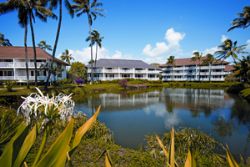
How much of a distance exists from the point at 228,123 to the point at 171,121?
4165 millimetres

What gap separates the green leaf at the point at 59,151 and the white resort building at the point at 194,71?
2570 inches

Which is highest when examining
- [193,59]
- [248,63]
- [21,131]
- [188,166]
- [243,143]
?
[193,59]

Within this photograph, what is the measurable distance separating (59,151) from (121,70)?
56.9m

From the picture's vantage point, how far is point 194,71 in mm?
65750

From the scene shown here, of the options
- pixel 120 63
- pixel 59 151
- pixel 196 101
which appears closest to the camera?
pixel 59 151

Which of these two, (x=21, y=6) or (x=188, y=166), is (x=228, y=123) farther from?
(x=21, y=6)

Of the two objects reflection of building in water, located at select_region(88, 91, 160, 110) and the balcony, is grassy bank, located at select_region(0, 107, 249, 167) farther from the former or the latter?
the balcony

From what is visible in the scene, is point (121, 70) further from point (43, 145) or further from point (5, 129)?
point (43, 145)

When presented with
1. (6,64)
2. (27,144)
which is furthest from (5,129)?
(6,64)

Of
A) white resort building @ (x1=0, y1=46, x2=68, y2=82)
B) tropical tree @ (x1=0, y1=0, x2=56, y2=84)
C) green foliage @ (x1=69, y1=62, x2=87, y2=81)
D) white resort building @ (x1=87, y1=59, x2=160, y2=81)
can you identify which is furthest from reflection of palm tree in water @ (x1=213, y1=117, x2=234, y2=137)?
white resort building @ (x1=87, y1=59, x2=160, y2=81)

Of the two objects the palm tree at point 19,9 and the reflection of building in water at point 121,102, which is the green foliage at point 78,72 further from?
the reflection of building in water at point 121,102

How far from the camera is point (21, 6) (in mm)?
23062

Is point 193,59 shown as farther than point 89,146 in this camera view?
Yes

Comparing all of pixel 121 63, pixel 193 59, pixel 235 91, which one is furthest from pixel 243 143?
pixel 193 59
